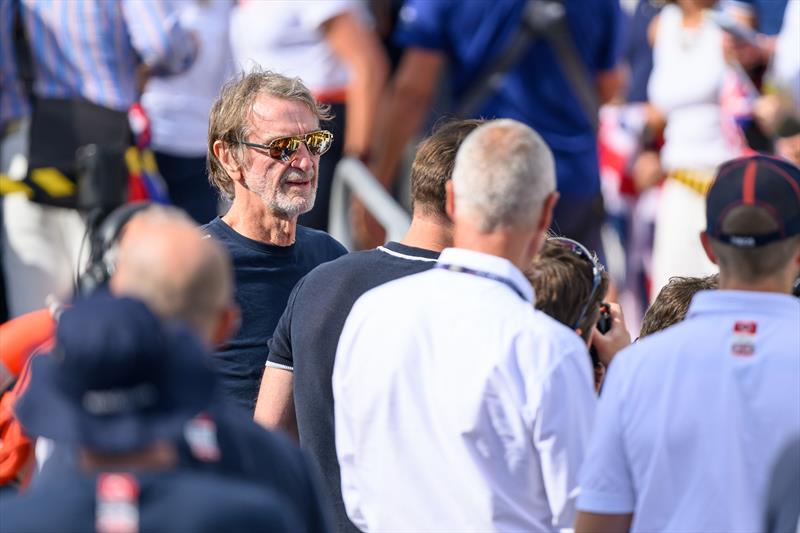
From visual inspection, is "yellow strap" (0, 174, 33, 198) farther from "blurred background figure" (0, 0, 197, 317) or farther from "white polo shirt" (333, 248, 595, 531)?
"white polo shirt" (333, 248, 595, 531)

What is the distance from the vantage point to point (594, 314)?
12.6ft

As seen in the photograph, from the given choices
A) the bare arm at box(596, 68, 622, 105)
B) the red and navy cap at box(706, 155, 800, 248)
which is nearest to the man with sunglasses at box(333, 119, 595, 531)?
the red and navy cap at box(706, 155, 800, 248)

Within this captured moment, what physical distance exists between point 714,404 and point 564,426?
1.00 feet

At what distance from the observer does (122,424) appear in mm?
2379

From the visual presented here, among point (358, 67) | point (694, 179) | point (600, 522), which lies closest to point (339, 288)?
point (600, 522)

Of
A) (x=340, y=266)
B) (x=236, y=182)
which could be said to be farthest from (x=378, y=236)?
(x=340, y=266)

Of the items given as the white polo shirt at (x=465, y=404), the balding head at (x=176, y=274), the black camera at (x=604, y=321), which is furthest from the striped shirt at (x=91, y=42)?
the balding head at (x=176, y=274)

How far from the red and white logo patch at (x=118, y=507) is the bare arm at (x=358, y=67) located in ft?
16.6

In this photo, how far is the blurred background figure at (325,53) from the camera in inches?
287

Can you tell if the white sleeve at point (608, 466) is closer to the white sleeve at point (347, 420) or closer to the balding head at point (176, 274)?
the white sleeve at point (347, 420)

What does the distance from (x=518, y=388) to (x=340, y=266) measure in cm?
91

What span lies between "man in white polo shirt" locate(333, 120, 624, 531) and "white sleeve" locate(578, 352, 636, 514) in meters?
0.04

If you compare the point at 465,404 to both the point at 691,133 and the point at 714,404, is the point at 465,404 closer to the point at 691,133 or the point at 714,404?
the point at 714,404

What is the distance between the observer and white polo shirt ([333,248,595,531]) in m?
3.37
